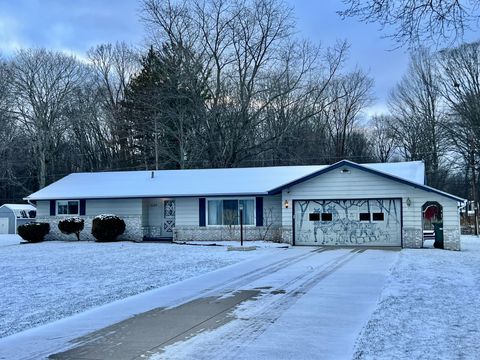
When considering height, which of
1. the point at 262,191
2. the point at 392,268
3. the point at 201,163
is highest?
the point at 201,163

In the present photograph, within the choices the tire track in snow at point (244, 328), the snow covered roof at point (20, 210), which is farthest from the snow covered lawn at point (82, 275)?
the snow covered roof at point (20, 210)

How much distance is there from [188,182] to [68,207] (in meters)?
6.76

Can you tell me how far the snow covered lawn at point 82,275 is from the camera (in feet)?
31.1

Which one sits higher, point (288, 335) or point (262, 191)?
point (262, 191)

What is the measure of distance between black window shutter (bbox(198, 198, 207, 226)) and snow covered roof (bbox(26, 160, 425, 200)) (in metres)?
0.56

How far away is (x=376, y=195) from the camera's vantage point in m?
23.6

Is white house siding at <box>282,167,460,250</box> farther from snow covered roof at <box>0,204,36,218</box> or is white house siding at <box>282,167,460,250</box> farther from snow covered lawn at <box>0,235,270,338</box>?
snow covered roof at <box>0,204,36,218</box>

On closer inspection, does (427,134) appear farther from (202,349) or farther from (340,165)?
(202,349)

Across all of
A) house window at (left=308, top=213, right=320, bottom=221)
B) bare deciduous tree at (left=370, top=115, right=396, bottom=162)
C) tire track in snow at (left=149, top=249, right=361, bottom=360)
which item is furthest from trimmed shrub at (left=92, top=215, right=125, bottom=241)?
bare deciduous tree at (left=370, top=115, right=396, bottom=162)

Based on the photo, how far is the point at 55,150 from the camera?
51.6 metres

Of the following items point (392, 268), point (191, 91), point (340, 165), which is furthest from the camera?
point (191, 91)

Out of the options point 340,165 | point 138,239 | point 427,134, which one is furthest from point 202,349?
point 427,134

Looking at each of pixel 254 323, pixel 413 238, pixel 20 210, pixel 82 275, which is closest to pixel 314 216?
pixel 413 238

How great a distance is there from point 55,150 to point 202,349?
48.5m
